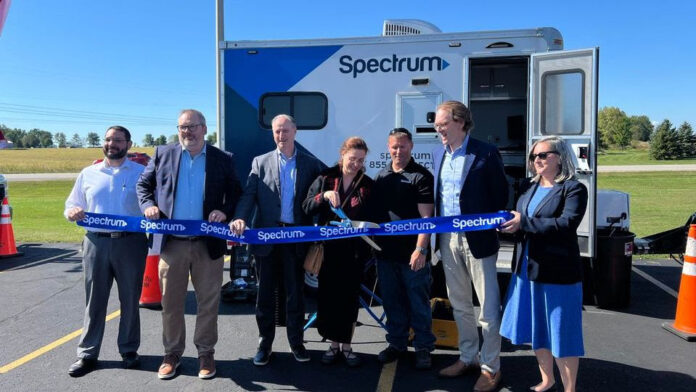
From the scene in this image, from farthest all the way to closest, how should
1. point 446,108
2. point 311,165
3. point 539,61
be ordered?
point 539,61, point 311,165, point 446,108

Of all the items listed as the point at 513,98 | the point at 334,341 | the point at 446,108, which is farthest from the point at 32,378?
the point at 513,98

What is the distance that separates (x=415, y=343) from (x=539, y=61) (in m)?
3.33

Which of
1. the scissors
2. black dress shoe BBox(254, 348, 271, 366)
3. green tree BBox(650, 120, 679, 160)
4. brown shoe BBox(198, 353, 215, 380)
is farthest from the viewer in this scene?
green tree BBox(650, 120, 679, 160)

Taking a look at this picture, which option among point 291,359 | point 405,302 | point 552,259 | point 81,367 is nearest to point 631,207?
point 405,302

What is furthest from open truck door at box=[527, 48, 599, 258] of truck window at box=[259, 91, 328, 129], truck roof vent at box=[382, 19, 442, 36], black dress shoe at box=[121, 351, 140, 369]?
black dress shoe at box=[121, 351, 140, 369]

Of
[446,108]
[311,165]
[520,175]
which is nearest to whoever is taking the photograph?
[446,108]

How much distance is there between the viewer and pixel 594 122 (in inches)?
197

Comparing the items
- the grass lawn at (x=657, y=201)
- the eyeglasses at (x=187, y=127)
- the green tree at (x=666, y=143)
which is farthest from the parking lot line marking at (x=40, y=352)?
the green tree at (x=666, y=143)

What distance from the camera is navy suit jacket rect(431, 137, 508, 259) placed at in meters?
3.38

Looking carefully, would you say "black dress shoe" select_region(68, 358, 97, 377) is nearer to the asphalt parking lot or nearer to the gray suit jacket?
the asphalt parking lot

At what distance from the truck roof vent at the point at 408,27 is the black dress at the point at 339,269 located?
3032mm

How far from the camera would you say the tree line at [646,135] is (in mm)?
57406

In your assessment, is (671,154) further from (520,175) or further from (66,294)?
(66,294)

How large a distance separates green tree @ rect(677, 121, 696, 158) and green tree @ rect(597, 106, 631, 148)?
4169 centimetres
